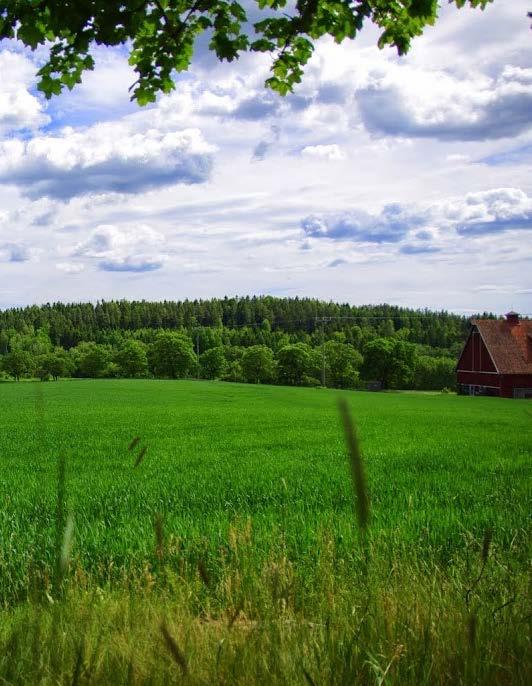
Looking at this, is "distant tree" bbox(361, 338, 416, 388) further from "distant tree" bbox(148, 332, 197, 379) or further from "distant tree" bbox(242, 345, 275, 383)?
"distant tree" bbox(148, 332, 197, 379)

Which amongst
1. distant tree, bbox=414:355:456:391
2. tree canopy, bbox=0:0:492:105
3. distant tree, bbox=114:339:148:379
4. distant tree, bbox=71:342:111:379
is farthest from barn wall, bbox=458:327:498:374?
distant tree, bbox=71:342:111:379

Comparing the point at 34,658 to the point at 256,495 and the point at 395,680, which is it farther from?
the point at 256,495

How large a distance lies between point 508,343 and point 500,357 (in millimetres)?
2197

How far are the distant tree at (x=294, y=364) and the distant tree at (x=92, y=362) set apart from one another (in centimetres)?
3928

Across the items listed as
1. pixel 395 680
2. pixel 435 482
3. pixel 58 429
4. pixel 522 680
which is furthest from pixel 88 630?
pixel 58 429

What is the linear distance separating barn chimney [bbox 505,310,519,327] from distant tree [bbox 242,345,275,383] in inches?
2325

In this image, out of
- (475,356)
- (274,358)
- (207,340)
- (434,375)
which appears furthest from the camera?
(207,340)

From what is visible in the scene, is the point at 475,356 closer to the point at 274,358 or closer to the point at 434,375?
the point at 434,375

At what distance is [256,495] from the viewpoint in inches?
386

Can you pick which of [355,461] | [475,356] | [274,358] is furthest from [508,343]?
[274,358]

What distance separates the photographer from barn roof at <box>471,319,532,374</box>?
215ft

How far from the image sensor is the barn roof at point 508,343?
6550 centimetres

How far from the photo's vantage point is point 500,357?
66438 millimetres

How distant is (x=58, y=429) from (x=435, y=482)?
17991 millimetres
